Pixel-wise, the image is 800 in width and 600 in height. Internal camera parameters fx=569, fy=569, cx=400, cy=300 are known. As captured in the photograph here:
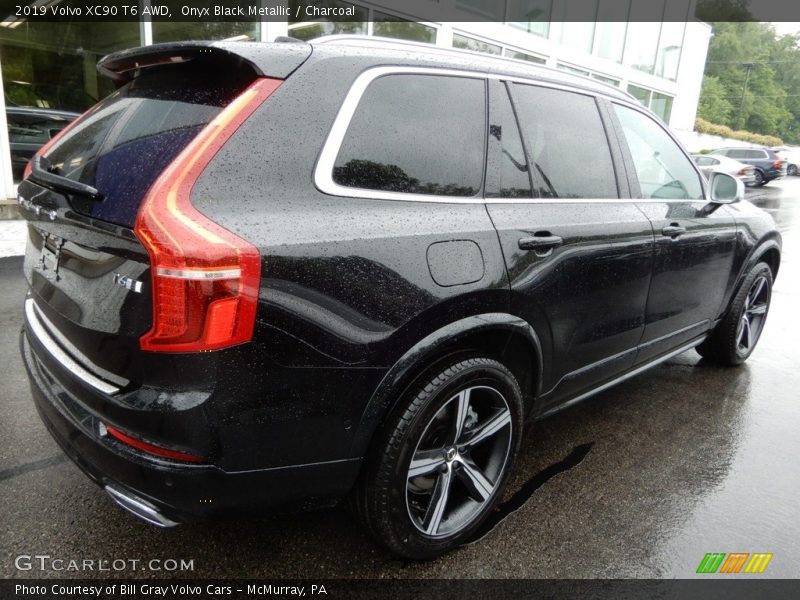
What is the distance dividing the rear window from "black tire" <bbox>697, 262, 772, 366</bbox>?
375cm

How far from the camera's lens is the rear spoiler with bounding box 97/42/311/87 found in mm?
1756

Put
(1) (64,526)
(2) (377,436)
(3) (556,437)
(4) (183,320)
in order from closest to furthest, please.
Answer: (4) (183,320) < (2) (377,436) < (1) (64,526) < (3) (556,437)

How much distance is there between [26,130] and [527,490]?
8939 millimetres

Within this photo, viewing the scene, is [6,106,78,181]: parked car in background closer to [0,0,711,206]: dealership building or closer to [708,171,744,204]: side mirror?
[0,0,711,206]: dealership building

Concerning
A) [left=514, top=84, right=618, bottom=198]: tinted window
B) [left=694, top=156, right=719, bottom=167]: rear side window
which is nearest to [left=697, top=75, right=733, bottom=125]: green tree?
[left=694, top=156, right=719, bottom=167]: rear side window

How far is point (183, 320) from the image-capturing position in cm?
151

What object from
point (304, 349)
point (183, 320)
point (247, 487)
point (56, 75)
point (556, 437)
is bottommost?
point (556, 437)

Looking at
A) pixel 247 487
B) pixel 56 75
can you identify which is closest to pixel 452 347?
pixel 247 487

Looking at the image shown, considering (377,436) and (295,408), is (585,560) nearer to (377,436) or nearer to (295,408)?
(377,436)

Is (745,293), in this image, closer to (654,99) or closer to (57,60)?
(57,60)

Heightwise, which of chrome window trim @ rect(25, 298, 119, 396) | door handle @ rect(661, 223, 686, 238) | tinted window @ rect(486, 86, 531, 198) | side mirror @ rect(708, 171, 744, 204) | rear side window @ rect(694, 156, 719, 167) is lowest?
rear side window @ rect(694, 156, 719, 167)

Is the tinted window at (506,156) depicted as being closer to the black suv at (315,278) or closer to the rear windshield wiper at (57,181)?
the black suv at (315,278)

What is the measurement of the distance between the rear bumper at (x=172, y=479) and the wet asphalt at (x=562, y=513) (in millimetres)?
496

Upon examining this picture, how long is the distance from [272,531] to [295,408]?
2.94 ft
